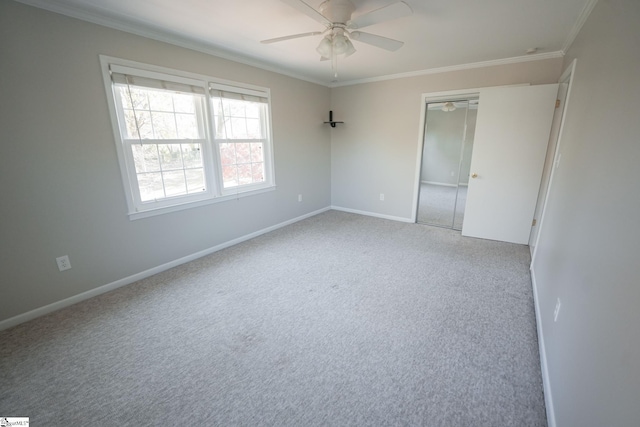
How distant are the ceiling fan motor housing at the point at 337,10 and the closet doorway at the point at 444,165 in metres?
3.08

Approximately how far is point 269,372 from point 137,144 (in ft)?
7.96

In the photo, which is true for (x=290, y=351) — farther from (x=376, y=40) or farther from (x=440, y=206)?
(x=440, y=206)

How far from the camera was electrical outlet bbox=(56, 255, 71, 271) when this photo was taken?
2.24 metres

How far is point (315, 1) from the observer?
195 centimetres

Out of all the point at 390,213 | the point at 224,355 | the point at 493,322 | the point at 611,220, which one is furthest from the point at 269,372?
the point at 390,213

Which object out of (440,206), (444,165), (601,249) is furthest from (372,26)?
(444,165)

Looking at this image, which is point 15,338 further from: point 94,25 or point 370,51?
point 370,51

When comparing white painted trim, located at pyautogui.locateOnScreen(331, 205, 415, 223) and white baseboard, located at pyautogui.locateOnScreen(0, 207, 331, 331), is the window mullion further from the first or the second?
white painted trim, located at pyautogui.locateOnScreen(331, 205, 415, 223)

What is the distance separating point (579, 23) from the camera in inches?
87.5

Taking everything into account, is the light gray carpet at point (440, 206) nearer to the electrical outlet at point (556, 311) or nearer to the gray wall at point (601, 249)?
the gray wall at point (601, 249)

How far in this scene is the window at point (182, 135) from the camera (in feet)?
8.18

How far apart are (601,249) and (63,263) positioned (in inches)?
142

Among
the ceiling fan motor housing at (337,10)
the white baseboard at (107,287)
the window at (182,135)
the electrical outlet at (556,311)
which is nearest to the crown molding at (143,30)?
the window at (182,135)

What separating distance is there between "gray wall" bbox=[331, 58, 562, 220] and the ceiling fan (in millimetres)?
2105
